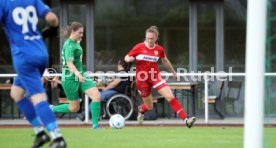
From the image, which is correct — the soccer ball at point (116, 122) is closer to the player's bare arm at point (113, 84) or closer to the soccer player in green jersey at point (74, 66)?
the soccer player in green jersey at point (74, 66)

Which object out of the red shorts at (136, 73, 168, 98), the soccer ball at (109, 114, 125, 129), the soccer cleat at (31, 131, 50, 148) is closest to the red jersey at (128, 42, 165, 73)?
the red shorts at (136, 73, 168, 98)

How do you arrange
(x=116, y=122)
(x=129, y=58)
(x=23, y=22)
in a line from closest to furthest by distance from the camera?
1. (x=23, y=22)
2. (x=129, y=58)
3. (x=116, y=122)

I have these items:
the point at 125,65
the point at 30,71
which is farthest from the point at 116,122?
the point at 30,71

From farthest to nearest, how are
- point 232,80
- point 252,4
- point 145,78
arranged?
point 232,80 → point 145,78 → point 252,4

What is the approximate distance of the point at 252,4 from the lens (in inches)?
287

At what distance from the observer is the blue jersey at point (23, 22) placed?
9.16 m

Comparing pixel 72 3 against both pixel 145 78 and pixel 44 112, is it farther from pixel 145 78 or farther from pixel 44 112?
pixel 44 112

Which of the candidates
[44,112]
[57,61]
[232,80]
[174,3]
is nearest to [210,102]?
[232,80]

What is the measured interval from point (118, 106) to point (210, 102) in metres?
2.34

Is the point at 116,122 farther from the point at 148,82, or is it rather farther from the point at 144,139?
the point at 144,139

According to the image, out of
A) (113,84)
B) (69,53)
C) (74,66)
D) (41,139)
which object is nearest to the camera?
(41,139)

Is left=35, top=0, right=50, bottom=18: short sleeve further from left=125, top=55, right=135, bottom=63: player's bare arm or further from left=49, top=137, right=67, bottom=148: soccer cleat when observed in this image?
left=125, top=55, right=135, bottom=63: player's bare arm

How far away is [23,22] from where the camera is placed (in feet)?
30.1

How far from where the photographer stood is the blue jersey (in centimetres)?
916
